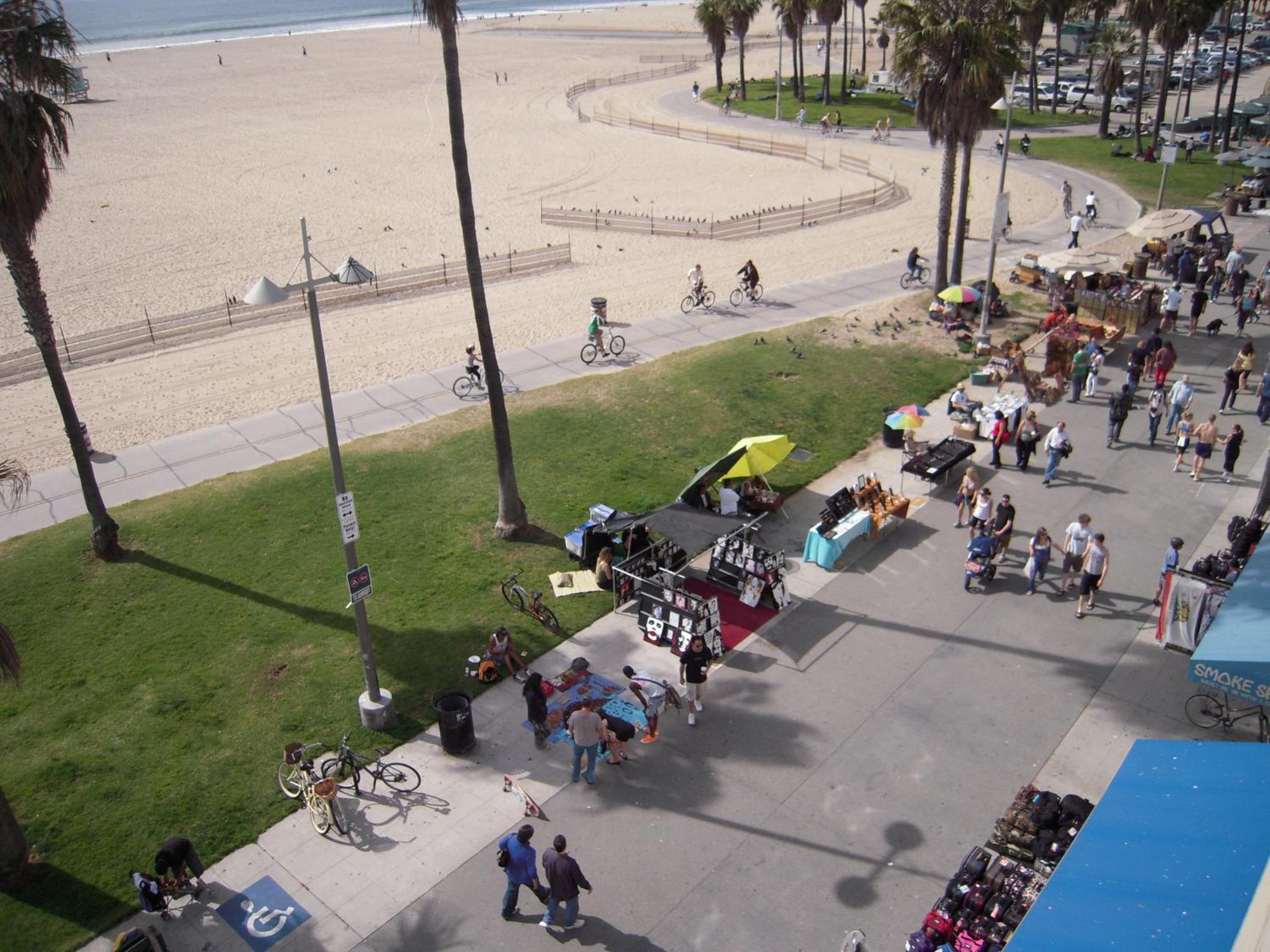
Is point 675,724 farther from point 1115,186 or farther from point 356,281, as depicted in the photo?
point 1115,186

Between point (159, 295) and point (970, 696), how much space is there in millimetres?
32429

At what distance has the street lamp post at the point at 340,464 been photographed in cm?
1220

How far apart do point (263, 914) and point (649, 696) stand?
5.69 m

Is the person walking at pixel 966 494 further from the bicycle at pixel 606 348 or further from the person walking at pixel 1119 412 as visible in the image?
the bicycle at pixel 606 348

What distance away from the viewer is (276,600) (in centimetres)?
1764

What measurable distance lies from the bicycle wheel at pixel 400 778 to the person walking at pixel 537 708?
1682mm

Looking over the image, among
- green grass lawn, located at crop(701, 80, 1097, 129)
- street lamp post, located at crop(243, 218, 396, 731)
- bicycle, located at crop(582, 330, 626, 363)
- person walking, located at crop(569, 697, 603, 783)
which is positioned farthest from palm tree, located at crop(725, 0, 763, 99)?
person walking, located at crop(569, 697, 603, 783)

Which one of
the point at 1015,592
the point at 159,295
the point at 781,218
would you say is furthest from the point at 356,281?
the point at 781,218

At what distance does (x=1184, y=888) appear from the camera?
894cm

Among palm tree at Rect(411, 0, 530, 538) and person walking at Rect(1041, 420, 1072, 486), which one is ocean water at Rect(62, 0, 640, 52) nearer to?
palm tree at Rect(411, 0, 530, 538)

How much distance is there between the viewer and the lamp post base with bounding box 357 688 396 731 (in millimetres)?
14328

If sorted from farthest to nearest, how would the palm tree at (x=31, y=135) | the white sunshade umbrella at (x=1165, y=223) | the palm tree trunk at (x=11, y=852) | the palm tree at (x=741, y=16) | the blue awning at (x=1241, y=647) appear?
1. the palm tree at (x=741, y=16)
2. the white sunshade umbrella at (x=1165, y=223)
3. the palm tree at (x=31, y=135)
4. the blue awning at (x=1241, y=647)
5. the palm tree trunk at (x=11, y=852)

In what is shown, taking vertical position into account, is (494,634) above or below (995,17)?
below

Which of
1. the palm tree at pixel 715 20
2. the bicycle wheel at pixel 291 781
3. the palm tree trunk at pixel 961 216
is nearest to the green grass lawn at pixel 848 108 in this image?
the palm tree at pixel 715 20
